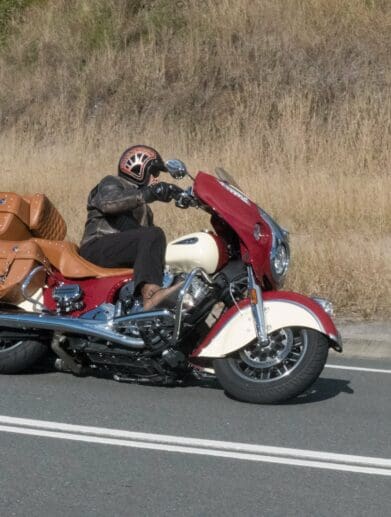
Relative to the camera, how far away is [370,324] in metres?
9.27

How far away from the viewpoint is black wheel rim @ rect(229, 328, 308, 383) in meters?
6.55

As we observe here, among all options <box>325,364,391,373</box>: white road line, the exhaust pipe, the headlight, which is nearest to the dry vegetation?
<box>325,364,391,373</box>: white road line

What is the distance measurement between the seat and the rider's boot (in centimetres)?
24

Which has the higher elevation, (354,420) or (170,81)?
(170,81)

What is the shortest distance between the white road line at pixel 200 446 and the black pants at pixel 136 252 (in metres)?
1.03

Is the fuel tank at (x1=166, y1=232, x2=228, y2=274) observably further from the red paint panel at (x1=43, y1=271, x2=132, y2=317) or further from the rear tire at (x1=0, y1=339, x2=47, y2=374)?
the rear tire at (x1=0, y1=339, x2=47, y2=374)

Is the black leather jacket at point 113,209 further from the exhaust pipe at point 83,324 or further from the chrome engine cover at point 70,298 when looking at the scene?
the exhaust pipe at point 83,324

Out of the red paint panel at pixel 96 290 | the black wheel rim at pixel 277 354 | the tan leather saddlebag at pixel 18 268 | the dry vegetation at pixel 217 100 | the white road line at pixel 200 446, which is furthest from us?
the dry vegetation at pixel 217 100

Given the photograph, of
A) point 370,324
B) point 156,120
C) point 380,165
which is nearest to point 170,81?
point 156,120

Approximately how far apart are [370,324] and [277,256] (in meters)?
2.84

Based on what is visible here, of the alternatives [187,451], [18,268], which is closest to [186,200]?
[18,268]

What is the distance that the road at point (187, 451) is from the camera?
5.02 metres

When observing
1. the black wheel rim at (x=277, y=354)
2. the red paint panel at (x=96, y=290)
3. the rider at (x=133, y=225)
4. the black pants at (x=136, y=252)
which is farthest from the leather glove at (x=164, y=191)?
the black wheel rim at (x=277, y=354)

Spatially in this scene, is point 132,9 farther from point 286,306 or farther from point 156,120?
point 286,306
